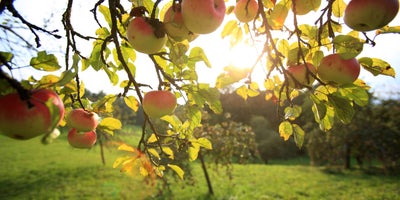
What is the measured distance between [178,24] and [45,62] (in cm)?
41

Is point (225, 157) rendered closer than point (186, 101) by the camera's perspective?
No

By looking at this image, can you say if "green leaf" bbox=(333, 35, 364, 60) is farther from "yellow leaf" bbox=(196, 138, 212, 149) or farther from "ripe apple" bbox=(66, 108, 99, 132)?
"ripe apple" bbox=(66, 108, 99, 132)

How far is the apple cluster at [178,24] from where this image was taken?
2.83 feet

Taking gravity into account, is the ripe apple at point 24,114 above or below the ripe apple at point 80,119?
below

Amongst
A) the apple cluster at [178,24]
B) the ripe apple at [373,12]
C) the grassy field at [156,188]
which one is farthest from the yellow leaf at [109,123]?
the grassy field at [156,188]

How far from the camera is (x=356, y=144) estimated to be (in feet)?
44.1

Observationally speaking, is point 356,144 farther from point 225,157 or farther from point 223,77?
point 223,77

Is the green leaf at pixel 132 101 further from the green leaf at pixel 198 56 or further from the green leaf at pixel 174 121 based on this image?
the green leaf at pixel 198 56

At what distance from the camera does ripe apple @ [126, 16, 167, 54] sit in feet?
3.17

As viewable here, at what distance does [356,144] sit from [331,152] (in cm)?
113

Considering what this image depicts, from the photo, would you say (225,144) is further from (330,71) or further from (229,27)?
(330,71)

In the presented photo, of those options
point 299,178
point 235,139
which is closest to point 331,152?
point 299,178

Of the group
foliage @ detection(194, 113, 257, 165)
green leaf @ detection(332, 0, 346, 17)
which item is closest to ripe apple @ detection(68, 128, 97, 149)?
green leaf @ detection(332, 0, 346, 17)

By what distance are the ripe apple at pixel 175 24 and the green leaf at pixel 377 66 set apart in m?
0.67
